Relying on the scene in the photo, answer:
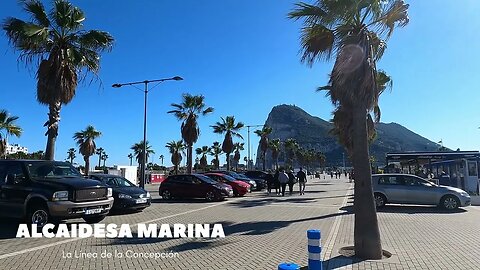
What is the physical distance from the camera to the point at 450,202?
658 inches

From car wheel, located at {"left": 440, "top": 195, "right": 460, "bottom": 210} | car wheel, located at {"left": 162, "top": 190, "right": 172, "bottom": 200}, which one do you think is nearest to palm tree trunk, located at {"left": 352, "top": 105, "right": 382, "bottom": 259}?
car wheel, located at {"left": 440, "top": 195, "right": 460, "bottom": 210}

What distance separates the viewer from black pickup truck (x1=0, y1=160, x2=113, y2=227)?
1048 cm

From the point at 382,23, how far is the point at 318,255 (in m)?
6.75

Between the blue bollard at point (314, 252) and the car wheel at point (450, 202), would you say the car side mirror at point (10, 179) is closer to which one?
the blue bollard at point (314, 252)

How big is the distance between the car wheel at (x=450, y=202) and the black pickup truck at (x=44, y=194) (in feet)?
44.3

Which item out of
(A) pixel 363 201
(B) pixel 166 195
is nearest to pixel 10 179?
(A) pixel 363 201

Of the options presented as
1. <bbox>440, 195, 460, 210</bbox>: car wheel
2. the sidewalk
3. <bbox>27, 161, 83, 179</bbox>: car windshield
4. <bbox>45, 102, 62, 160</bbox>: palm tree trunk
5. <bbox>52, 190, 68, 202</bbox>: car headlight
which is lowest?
the sidewalk

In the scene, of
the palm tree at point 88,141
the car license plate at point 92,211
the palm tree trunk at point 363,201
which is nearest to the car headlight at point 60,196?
the car license plate at point 92,211

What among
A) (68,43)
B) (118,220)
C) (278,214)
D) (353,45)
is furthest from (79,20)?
(353,45)

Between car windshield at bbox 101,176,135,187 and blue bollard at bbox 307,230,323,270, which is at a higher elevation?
car windshield at bbox 101,176,135,187

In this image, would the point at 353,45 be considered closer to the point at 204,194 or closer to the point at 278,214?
the point at 278,214

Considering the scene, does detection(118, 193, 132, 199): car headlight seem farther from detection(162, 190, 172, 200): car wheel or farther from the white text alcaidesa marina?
detection(162, 190, 172, 200): car wheel

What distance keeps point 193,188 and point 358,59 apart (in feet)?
48.7

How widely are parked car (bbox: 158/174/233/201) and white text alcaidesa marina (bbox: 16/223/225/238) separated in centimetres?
925
